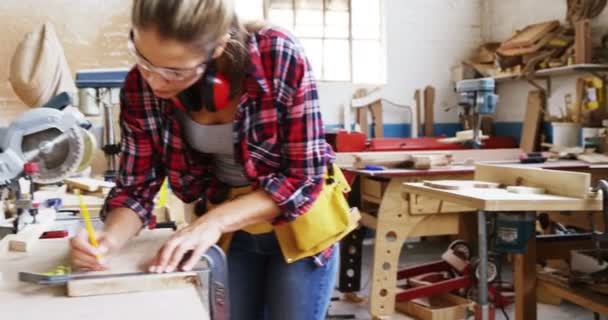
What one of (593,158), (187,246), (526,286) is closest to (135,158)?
(187,246)

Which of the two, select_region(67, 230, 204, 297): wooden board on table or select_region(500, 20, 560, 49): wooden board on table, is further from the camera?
select_region(500, 20, 560, 49): wooden board on table

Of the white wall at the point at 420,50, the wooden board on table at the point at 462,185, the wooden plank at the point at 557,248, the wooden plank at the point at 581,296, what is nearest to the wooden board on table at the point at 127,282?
the wooden board on table at the point at 462,185

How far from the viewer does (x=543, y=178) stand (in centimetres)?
190

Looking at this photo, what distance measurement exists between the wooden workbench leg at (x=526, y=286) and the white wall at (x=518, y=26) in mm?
2320

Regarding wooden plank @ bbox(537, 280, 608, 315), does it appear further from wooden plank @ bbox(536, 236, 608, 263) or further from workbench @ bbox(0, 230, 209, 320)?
workbench @ bbox(0, 230, 209, 320)

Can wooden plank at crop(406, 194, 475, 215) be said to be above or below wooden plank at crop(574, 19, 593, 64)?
below

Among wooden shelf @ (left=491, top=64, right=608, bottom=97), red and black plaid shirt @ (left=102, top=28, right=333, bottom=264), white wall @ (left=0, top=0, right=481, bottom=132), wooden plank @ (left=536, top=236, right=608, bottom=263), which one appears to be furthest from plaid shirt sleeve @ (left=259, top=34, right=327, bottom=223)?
white wall @ (left=0, top=0, right=481, bottom=132)

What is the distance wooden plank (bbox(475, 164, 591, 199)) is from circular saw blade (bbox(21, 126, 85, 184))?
53.7 inches

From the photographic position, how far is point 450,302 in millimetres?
2889

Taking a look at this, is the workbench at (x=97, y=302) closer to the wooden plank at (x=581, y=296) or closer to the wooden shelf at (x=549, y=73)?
the wooden plank at (x=581, y=296)

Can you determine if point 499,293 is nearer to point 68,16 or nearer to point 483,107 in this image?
point 483,107

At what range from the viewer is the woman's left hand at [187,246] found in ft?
2.73

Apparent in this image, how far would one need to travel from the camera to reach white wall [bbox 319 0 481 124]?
4703 mm

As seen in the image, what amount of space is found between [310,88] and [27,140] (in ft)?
3.69
